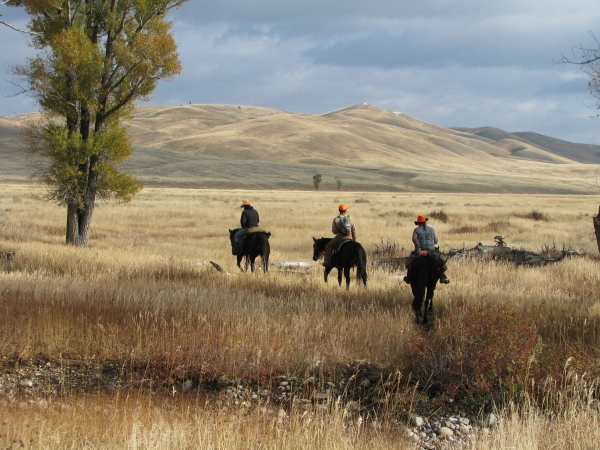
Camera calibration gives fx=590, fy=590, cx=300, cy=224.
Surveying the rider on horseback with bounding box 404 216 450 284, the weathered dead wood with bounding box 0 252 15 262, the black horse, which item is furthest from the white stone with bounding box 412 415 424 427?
the weathered dead wood with bounding box 0 252 15 262

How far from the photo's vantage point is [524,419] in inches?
227

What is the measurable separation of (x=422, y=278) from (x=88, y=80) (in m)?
13.5

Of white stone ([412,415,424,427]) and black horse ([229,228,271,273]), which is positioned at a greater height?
black horse ([229,228,271,273])

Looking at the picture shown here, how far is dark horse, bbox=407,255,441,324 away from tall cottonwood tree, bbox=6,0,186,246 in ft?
41.4

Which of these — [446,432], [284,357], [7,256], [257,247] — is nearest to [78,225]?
[7,256]

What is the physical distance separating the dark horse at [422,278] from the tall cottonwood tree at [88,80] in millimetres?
12608

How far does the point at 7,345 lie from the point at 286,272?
26.5ft

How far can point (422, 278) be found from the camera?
9375 mm

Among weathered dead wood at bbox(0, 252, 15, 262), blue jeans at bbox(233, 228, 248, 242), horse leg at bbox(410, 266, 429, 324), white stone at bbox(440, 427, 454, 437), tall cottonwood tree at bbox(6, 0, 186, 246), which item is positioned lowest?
white stone at bbox(440, 427, 454, 437)

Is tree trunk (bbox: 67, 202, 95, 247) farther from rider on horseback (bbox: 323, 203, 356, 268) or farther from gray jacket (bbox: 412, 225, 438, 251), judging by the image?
gray jacket (bbox: 412, 225, 438, 251)

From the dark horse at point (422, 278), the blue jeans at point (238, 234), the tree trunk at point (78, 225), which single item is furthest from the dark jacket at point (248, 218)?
the tree trunk at point (78, 225)

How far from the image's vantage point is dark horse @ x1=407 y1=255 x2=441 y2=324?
30.7 ft

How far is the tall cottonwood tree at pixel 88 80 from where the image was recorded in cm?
1839

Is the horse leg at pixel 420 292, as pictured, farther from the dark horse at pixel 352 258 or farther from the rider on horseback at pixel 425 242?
the dark horse at pixel 352 258
